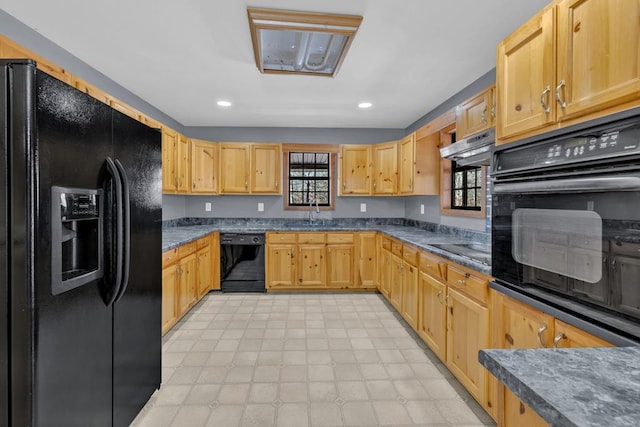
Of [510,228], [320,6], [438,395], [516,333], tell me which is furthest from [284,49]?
[438,395]

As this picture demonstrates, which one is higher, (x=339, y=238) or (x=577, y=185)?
(x=577, y=185)

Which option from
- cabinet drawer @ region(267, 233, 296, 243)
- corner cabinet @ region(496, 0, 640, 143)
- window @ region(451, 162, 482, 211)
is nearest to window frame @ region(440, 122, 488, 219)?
window @ region(451, 162, 482, 211)

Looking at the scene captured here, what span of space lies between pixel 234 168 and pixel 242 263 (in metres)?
1.37

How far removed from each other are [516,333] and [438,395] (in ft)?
2.79

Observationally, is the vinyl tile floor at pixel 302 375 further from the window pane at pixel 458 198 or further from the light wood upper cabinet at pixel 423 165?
the light wood upper cabinet at pixel 423 165

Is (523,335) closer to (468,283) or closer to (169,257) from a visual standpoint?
(468,283)

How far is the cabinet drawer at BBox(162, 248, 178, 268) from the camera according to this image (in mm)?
2686

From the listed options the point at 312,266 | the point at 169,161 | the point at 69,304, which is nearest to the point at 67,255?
the point at 69,304

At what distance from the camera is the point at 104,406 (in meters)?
1.41

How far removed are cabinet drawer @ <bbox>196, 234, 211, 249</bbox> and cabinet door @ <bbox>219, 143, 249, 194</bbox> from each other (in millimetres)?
824

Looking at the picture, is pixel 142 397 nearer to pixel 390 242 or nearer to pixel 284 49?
pixel 284 49

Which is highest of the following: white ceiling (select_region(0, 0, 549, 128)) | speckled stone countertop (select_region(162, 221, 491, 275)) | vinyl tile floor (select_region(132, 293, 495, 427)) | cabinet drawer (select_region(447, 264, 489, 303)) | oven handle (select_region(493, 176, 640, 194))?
white ceiling (select_region(0, 0, 549, 128))

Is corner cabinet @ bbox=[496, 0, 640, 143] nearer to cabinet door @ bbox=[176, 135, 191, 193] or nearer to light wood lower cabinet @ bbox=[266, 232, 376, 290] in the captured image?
light wood lower cabinet @ bbox=[266, 232, 376, 290]

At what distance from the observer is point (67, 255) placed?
1.25m
